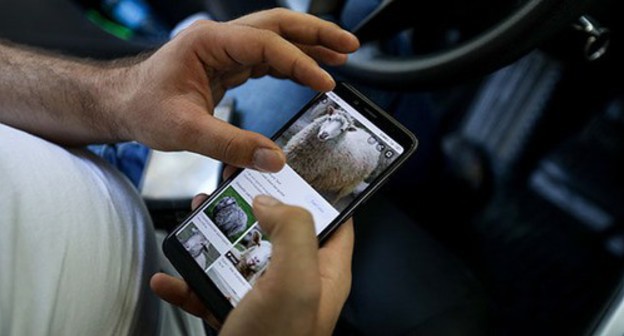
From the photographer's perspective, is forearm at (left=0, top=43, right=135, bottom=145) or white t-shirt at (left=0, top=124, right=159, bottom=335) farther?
forearm at (left=0, top=43, right=135, bottom=145)

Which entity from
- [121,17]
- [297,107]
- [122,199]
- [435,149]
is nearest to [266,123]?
[297,107]

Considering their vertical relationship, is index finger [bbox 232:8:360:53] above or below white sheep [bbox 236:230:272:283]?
above

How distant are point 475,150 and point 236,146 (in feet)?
2.31

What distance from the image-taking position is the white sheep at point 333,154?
55 cm

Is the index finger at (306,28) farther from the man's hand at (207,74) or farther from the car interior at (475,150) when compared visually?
the car interior at (475,150)

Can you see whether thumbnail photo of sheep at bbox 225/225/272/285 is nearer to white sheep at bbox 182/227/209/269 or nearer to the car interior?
white sheep at bbox 182/227/209/269

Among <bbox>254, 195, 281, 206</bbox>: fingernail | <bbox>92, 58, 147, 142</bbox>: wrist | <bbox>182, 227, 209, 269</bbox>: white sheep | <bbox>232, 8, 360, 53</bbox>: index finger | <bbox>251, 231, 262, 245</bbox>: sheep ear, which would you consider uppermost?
<bbox>232, 8, 360, 53</bbox>: index finger

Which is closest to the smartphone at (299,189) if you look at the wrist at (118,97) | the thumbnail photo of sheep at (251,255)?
the thumbnail photo of sheep at (251,255)

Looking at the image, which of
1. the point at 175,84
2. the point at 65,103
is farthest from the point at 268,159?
the point at 65,103

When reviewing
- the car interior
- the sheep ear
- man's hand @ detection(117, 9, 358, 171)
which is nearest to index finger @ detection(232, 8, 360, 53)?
man's hand @ detection(117, 9, 358, 171)

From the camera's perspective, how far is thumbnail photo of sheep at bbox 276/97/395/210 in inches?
21.4

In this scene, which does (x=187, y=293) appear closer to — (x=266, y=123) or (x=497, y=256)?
(x=266, y=123)

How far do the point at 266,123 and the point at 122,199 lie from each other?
0.85 feet

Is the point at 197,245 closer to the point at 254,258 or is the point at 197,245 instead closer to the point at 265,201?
the point at 254,258
